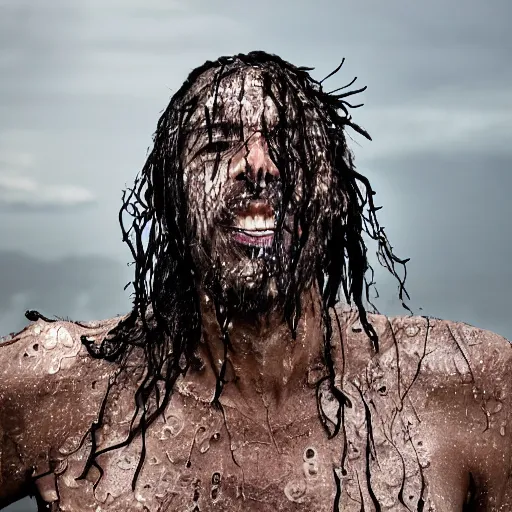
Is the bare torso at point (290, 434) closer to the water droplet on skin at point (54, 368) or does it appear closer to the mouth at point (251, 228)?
the water droplet on skin at point (54, 368)

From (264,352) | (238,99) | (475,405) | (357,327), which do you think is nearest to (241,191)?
(238,99)

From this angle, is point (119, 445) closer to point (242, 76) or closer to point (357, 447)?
point (357, 447)

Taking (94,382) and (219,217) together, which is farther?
(94,382)

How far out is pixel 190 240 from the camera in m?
5.09

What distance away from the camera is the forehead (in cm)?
507

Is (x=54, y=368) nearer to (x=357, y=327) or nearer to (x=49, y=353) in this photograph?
(x=49, y=353)

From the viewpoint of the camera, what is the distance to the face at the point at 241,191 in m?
4.95

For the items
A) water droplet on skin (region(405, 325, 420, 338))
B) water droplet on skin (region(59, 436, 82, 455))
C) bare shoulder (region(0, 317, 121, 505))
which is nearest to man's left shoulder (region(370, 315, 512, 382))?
water droplet on skin (region(405, 325, 420, 338))

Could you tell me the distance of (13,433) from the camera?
5.39 metres

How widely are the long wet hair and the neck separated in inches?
1.4

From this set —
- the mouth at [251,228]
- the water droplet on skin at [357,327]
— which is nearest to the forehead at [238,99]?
the mouth at [251,228]

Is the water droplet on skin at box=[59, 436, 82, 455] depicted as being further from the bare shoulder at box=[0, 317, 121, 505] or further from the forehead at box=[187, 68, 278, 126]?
the forehead at box=[187, 68, 278, 126]

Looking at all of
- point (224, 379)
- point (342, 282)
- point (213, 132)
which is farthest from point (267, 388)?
point (213, 132)

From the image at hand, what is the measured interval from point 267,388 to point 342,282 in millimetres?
513
